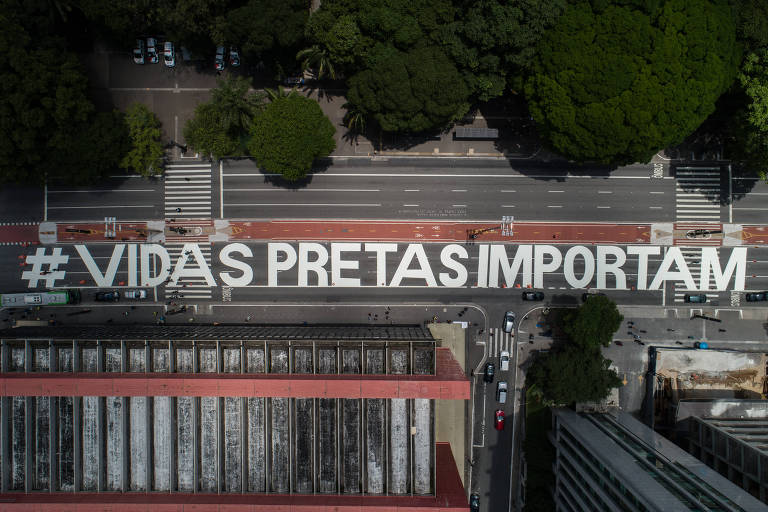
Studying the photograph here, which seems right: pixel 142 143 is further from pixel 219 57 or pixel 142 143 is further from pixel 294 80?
pixel 294 80

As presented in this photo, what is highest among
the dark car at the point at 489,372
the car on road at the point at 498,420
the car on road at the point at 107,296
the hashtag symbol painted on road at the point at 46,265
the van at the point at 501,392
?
the hashtag symbol painted on road at the point at 46,265

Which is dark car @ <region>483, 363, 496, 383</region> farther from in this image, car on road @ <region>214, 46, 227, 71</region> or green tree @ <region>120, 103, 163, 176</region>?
car on road @ <region>214, 46, 227, 71</region>

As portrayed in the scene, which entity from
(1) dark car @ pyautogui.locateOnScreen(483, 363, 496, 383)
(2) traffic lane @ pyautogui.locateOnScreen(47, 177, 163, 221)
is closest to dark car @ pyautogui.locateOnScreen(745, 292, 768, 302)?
(1) dark car @ pyautogui.locateOnScreen(483, 363, 496, 383)

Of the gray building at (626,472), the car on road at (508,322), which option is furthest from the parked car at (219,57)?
the gray building at (626,472)

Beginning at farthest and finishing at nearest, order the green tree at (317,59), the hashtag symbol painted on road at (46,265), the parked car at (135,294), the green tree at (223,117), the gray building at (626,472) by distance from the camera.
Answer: the hashtag symbol painted on road at (46,265)
the parked car at (135,294)
the green tree at (317,59)
the green tree at (223,117)
the gray building at (626,472)

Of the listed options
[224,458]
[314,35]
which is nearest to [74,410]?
[224,458]

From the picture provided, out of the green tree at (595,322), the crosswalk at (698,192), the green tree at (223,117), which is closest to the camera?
the green tree at (223,117)

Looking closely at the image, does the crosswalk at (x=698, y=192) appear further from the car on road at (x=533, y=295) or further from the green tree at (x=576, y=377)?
the green tree at (x=576, y=377)
